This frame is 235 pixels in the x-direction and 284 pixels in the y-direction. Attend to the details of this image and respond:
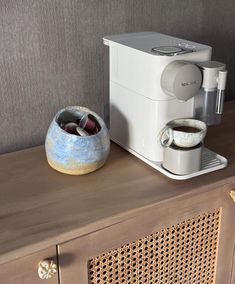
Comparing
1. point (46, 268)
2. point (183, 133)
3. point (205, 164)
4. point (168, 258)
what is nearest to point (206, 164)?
point (205, 164)

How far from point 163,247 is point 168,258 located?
4 centimetres

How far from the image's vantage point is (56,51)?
117 centimetres

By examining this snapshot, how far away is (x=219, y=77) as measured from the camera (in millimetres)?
994

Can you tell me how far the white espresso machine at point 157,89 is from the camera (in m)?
0.98

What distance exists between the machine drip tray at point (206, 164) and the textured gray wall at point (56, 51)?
29 cm

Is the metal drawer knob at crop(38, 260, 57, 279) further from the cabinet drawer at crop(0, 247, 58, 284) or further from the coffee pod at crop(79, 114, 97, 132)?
the coffee pod at crop(79, 114, 97, 132)

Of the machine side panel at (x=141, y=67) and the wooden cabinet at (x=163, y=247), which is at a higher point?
the machine side panel at (x=141, y=67)

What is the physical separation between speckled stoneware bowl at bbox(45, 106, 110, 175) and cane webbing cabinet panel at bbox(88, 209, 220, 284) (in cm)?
21

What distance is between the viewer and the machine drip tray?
101cm

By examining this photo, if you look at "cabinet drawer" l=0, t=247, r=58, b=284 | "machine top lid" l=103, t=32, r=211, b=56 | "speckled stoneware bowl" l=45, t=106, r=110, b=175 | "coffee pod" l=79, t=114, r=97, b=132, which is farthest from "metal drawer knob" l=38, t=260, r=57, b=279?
"machine top lid" l=103, t=32, r=211, b=56

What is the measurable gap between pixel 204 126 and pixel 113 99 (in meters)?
0.26

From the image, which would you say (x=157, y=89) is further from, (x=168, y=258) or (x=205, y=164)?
(x=168, y=258)

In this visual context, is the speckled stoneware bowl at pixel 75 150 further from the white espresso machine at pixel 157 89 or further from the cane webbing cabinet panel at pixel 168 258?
the cane webbing cabinet panel at pixel 168 258

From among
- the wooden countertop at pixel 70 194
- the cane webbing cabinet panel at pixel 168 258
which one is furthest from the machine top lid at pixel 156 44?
the cane webbing cabinet panel at pixel 168 258
